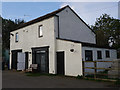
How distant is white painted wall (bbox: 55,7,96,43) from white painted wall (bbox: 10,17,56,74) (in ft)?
3.86

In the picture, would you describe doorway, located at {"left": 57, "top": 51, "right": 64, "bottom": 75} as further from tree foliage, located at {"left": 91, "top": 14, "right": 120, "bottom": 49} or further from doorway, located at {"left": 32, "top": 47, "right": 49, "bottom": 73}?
tree foliage, located at {"left": 91, "top": 14, "right": 120, "bottom": 49}

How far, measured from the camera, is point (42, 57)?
47.5 feet

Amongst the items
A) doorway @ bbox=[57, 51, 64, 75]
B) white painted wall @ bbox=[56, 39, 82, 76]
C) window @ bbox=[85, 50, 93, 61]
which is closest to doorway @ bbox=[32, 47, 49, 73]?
doorway @ bbox=[57, 51, 64, 75]

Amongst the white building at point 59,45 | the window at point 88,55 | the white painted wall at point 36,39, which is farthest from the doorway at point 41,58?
the window at point 88,55

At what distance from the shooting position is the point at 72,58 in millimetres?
11328

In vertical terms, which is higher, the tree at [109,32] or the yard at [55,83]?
the tree at [109,32]

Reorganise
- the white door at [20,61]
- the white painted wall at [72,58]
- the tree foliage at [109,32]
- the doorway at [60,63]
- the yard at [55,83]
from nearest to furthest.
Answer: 1. the yard at [55,83]
2. the white painted wall at [72,58]
3. the doorway at [60,63]
4. the white door at [20,61]
5. the tree foliage at [109,32]

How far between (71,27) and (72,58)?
4938 mm

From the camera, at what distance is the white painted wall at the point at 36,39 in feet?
42.9

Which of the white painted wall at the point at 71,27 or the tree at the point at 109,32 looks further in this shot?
the tree at the point at 109,32

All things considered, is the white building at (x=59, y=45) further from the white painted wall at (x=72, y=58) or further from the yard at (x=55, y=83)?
the yard at (x=55, y=83)

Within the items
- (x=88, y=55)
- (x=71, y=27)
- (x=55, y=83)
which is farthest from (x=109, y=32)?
(x=55, y=83)

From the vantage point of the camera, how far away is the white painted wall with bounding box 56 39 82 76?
35.3ft

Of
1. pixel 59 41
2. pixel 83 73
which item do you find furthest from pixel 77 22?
pixel 83 73
